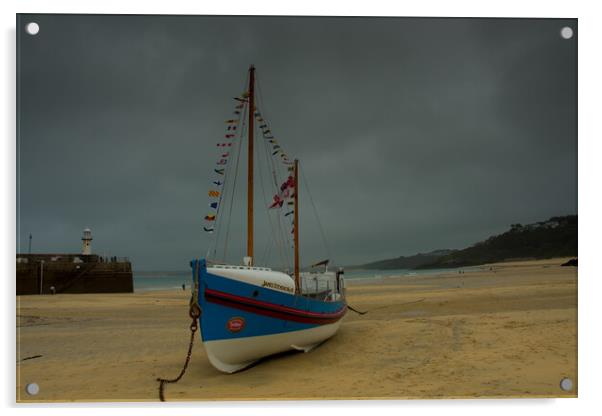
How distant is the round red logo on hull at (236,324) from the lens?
5.86 m

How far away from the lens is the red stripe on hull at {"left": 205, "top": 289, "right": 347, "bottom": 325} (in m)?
5.74

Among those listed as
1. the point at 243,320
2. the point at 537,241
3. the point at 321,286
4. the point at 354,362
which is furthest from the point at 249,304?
the point at 537,241

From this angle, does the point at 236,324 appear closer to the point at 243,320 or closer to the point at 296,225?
the point at 243,320

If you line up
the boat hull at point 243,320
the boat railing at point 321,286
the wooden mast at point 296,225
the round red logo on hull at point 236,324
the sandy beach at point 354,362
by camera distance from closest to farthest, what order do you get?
the sandy beach at point 354,362
the boat hull at point 243,320
the round red logo on hull at point 236,324
the wooden mast at point 296,225
the boat railing at point 321,286

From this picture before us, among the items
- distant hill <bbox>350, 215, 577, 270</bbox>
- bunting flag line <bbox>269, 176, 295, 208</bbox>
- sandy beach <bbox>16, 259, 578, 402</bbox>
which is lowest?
sandy beach <bbox>16, 259, 578, 402</bbox>

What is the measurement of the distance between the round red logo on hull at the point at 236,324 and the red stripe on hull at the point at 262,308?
0.46 ft

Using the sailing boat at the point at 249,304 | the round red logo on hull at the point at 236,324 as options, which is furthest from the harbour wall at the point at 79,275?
the round red logo on hull at the point at 236,324

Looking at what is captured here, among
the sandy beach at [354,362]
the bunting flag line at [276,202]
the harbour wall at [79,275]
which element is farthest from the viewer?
the harbour wall at [79,275]

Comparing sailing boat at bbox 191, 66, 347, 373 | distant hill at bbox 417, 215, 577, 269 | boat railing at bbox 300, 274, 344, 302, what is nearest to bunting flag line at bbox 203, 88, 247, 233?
sailing boat at bbox 191, 66, 347, 373

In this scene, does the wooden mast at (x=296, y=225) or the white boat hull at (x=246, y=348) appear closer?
the white boat hull at (x=246, y=348)

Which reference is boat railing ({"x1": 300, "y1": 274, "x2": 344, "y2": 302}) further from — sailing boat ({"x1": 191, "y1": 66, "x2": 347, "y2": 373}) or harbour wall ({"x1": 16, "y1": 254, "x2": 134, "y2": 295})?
harbour wall ({"x1": 16, "y1": 254, "x2": 134, "y2": 295})

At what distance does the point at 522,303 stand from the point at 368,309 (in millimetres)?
4262

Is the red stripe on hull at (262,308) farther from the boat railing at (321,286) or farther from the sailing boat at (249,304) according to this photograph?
the boat railing at (321,286)

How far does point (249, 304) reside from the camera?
5.99 meters
